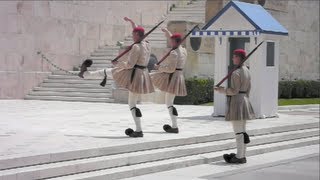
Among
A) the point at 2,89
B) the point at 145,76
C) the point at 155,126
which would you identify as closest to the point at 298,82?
the point at 2,89

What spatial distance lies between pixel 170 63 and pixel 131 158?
2.70 metres

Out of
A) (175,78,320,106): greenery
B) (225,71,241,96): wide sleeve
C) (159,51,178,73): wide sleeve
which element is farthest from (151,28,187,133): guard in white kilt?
(175,78,320,106): greenery

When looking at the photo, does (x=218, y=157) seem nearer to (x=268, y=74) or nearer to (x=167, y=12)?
(x=268, y=74)

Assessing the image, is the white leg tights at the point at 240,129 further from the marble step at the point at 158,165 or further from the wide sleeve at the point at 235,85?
the marble step at the point at 158,165

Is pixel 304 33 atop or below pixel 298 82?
atop

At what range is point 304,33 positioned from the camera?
3466cm

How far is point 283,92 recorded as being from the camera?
27.5 metres

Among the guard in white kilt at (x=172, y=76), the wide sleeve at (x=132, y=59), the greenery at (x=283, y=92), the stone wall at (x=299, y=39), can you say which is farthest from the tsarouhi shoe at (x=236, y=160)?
the stone wall at (x=299, y=39)

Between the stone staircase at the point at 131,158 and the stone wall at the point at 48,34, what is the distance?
1121 centimetres

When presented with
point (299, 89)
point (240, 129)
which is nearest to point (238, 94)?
point (240, 129)

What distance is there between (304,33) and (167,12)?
8.43 metres

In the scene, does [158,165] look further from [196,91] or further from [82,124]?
[196,91]

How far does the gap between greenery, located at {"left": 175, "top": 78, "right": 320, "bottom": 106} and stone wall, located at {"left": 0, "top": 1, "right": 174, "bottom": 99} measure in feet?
17.2

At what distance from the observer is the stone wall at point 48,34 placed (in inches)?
866
